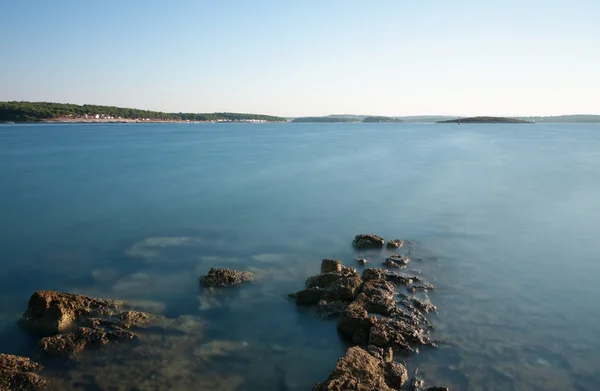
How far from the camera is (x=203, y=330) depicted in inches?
296

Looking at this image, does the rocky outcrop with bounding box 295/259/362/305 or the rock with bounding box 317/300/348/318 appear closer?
the rock with bounding box 317/300/348/318

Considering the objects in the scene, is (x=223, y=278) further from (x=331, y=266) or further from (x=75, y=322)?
(x=75, y=322)

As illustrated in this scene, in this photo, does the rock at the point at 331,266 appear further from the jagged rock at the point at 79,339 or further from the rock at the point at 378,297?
the jagged rock at the point at 79,339

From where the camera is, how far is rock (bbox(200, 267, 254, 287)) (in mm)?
9367

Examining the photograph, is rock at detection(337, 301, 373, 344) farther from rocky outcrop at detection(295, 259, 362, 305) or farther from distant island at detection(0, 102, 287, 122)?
distant island at detection(0, 102, 287, 122)

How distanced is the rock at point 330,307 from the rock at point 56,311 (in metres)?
4.00

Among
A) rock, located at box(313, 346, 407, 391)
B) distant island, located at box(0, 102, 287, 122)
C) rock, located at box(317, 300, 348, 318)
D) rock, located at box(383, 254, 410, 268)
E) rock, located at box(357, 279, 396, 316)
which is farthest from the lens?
distant island, located at box(0, 102, 287, 122)

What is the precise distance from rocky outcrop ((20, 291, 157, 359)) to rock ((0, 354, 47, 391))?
1.41 ft

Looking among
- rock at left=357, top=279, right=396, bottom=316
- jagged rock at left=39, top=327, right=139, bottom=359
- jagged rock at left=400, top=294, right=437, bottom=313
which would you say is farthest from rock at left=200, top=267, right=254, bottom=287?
jagged rock at left=400, top=294, right=437, bottom=313

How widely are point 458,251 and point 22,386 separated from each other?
1058 centimetres

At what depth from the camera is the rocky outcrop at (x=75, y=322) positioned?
22.5 ft

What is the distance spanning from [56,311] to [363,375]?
223 inches

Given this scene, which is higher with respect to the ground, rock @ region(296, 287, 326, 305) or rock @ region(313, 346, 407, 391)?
rock @ region(313, 346, 407, 391)

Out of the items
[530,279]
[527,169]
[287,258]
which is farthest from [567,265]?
[527,169]
